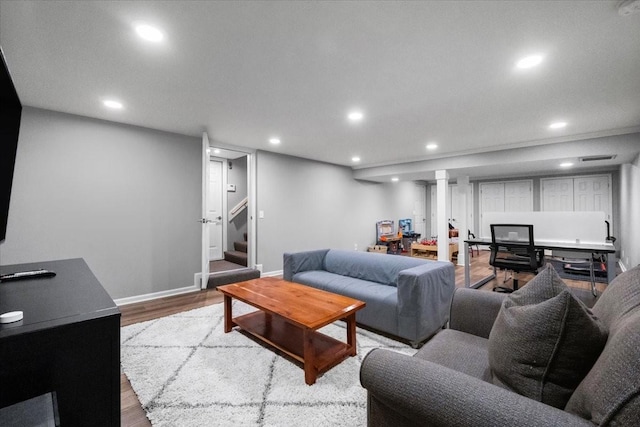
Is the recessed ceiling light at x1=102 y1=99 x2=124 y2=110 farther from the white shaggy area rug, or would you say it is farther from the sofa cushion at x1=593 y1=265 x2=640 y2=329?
the sofa cushion at x1=593 y1=265 x2=640 y2=329

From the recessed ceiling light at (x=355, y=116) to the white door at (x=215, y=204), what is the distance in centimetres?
352

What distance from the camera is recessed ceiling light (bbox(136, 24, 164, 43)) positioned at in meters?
1.68

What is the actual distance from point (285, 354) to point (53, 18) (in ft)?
8.61

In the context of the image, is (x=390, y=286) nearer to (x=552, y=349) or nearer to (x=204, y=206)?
(x=552, y=349)

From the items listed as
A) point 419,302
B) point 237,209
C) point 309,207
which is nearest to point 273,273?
point 309,207

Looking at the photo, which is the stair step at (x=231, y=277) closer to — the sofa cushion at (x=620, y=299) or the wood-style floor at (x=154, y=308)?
the wood-style floor at (x=154, y=308)

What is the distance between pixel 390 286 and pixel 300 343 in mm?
1133

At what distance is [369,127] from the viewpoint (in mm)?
3635

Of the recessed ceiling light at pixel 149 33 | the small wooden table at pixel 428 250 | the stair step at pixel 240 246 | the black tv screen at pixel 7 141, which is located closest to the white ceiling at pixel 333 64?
the recessed ceiling light at pixel 149 33

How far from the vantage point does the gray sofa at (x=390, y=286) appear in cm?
228

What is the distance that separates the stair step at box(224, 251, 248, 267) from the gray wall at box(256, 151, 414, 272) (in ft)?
1.18

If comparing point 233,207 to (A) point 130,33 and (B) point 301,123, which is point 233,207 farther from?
(A) point 130,33

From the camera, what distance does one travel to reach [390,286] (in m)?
2.84

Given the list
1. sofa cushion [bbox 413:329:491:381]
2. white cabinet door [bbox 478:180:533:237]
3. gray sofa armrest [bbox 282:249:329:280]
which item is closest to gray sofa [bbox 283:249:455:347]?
gray sofa armrest [bbox 282:249:329:280]
